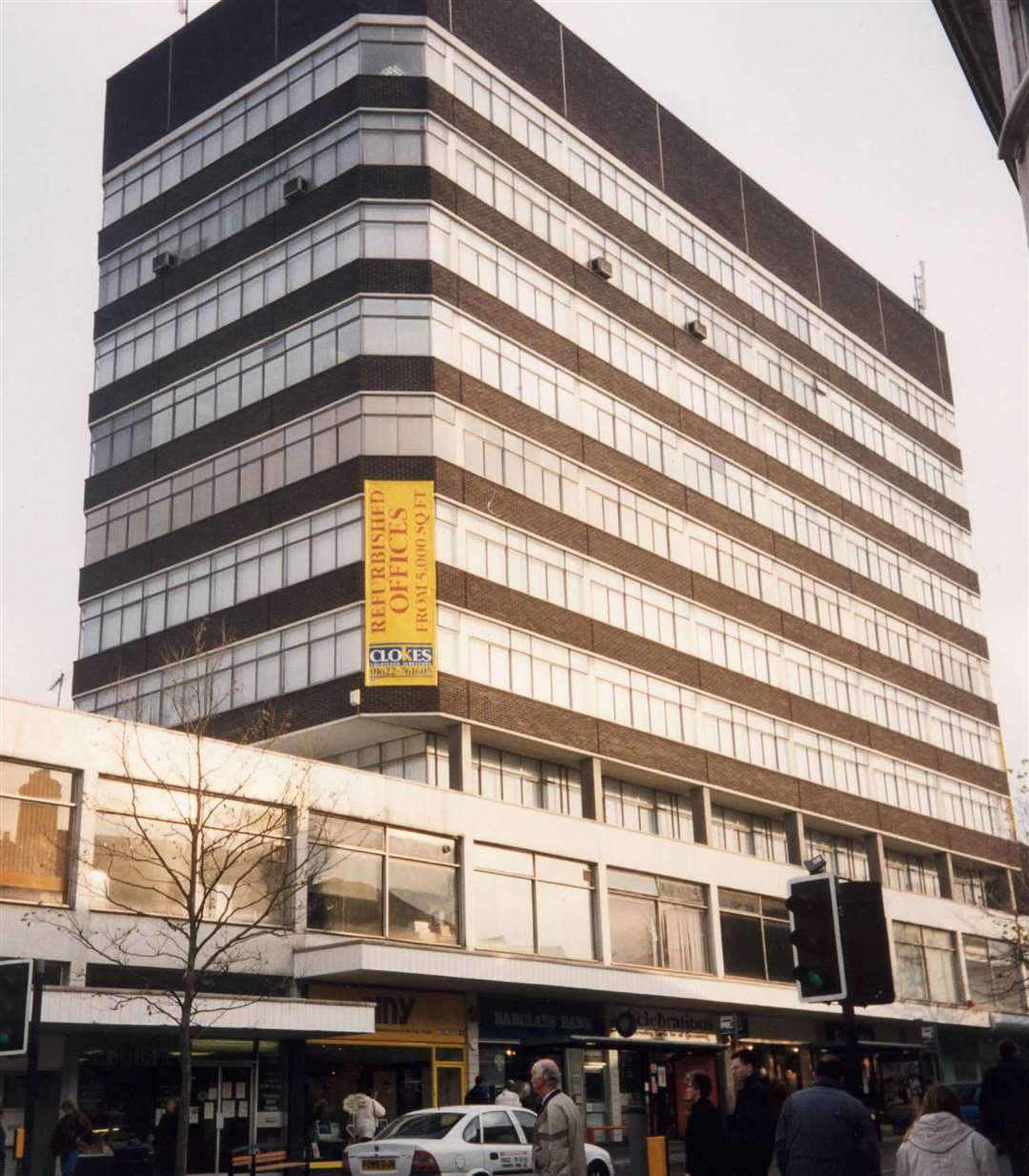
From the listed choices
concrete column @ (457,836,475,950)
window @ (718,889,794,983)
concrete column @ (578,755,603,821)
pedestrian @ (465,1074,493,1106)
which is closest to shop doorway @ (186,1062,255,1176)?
pedestrian @ (465,1074,493,1106)

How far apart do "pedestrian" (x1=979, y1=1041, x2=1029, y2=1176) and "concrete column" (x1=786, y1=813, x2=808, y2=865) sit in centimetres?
3807

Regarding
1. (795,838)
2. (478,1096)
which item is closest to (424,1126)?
(478,1096)

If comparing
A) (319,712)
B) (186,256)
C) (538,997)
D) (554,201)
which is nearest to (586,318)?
(554,201)

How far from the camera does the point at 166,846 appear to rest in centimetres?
3158

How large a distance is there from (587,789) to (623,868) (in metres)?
2.34

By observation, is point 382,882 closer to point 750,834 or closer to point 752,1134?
point 750,834

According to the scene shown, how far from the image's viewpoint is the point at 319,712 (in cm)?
3962

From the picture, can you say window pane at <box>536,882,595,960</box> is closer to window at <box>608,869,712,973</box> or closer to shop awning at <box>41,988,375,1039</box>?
window at <box>608,869,712,973</box>

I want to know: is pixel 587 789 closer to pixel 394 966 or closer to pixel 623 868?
pixel 623 868

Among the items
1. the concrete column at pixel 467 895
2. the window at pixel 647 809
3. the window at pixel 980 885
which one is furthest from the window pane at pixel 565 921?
the window at pixel 980 885

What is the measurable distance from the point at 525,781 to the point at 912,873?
2340 cm

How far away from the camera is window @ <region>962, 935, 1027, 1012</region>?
195ft

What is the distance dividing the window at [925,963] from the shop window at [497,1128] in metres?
33.1

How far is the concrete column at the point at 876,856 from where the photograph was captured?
56.1 metres
